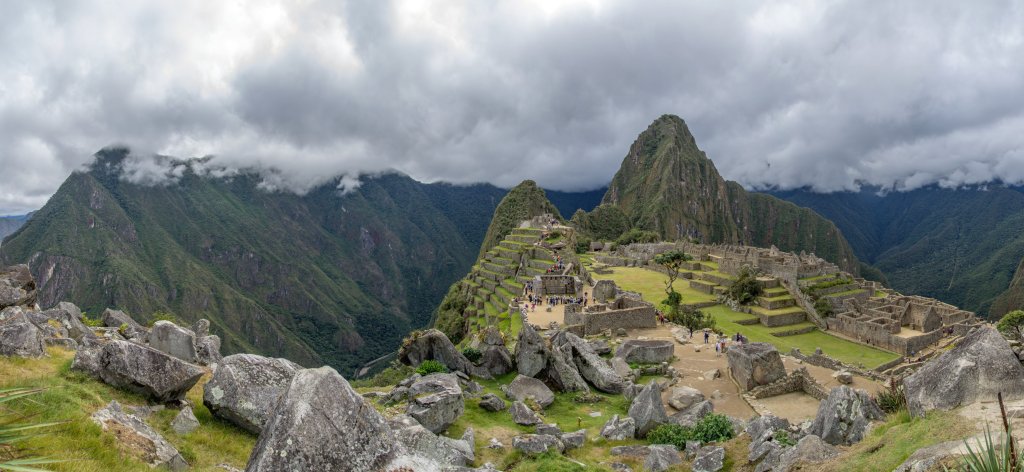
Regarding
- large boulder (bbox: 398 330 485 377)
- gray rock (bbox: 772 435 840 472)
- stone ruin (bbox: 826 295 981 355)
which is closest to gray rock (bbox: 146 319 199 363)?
large boulder (bbox: 398 330 485 377)

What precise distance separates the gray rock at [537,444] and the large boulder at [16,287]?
1648 centimetres

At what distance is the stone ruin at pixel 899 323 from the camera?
48.3 meters

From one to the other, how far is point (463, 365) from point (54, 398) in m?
13.7

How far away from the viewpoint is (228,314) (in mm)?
186625

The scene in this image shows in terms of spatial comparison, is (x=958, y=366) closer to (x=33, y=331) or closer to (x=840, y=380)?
(x=840, y=380)

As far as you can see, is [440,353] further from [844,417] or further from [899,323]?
[899,323]

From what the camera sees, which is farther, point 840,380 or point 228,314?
point 228,314

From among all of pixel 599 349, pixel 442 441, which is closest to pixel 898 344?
pixel 599 349

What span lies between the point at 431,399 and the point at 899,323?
56.6m

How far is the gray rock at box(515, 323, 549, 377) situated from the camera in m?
19.5

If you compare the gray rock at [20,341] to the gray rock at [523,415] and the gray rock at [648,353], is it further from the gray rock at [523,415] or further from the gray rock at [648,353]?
the gray rock at [648,353]

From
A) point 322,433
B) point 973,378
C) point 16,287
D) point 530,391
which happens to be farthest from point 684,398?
point 16,287

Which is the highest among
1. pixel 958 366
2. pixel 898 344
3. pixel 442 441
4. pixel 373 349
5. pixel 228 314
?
pixel 958 366

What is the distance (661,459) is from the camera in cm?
1088
